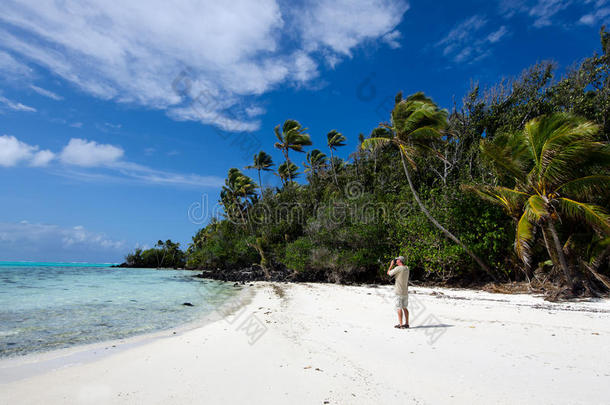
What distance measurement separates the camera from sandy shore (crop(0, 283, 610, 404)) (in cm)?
355

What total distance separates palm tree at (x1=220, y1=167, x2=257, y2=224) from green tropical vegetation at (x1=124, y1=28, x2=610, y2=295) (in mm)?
16605

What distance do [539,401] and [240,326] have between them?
19.7ft

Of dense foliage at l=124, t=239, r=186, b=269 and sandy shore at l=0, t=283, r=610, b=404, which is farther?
dense foliage at l=124, t=239, r=186, b=269

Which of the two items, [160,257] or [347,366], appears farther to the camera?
[160,257]

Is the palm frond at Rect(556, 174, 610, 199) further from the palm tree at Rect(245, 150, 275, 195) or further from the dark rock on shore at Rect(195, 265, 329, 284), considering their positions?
the palm tree at Rect(245, 150, 275, 195)

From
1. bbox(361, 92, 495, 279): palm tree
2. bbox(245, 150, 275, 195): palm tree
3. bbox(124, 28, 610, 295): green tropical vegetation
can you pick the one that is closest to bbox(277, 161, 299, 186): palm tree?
bbox(245, 150, 275, 195): palm tree

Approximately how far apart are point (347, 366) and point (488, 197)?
10349 mm

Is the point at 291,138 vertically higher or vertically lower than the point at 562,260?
higher

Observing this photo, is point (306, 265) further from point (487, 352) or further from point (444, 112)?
point (487, 352)

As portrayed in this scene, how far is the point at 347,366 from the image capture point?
439cm

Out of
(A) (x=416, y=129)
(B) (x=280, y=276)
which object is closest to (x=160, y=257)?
(B) (x=280, y=276)

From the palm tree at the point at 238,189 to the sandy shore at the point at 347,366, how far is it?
3625cm

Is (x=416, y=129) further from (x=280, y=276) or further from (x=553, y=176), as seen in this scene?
(x=280, y=276)

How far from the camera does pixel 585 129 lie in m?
9.52
